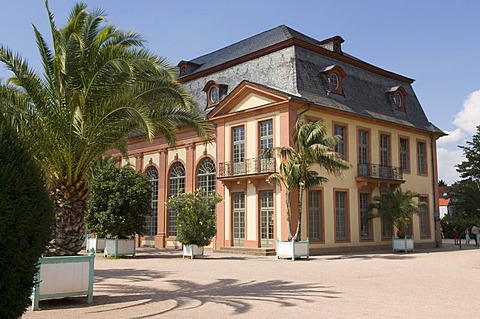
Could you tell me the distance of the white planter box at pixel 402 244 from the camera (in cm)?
2588

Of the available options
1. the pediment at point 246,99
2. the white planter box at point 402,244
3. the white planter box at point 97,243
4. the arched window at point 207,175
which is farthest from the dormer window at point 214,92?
the white planter box at point 402,244

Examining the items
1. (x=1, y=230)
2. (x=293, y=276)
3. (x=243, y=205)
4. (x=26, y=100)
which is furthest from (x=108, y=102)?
(x=243, y=205)

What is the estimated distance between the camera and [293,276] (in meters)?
14.5

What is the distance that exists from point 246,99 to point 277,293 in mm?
16250

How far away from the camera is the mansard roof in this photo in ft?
83.9

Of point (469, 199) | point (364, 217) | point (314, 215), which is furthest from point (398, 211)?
point (469, 199)

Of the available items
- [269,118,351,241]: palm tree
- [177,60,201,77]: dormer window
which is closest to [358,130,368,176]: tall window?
[269,118,351,241]: palm tree

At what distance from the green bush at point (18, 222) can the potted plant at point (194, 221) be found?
52.4ft

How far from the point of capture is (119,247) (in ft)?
75.4

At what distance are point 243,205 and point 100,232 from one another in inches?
272

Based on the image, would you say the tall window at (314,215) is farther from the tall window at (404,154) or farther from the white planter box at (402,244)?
the tall window at (404,154)

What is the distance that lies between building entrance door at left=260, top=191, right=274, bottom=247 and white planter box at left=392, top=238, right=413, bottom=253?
646cm

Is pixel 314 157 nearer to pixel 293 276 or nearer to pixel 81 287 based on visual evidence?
pixel 293 276

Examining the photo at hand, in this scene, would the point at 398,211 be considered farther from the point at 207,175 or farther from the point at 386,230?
the point at 207,175
